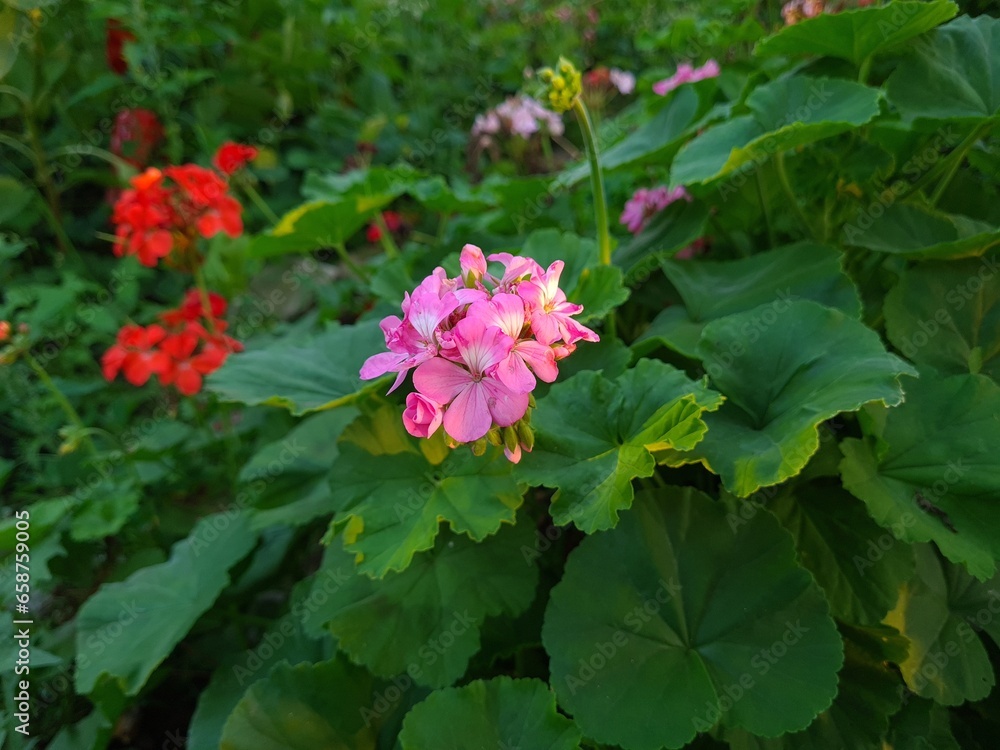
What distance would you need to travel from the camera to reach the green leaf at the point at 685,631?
2.67ft

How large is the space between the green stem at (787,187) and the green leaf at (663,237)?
0.15 meters

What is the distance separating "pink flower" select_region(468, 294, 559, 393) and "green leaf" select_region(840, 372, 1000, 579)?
0.48 metres

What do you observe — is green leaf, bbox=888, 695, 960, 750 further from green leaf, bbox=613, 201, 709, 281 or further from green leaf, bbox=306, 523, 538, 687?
green leaf, bbox=613, 201, 709, 281

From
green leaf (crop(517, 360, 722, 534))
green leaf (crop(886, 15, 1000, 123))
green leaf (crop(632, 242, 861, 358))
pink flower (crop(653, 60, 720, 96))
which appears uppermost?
green leaf (crop(886, 15, 1000, 123))

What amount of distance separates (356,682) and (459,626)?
220 millimetres

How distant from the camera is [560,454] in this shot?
2.92 ft

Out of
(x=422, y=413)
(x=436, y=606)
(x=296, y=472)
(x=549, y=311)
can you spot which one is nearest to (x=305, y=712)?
(x=436, y=606)

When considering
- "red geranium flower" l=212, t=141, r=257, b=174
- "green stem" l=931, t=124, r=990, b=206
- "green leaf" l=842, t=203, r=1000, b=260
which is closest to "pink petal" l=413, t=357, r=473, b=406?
"green leaf" l=842, t=203, r=1000, b=260

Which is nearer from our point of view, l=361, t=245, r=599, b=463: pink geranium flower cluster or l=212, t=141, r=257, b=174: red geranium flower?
l=361, t=245, r=599, b=463: pink geranium flower cluster

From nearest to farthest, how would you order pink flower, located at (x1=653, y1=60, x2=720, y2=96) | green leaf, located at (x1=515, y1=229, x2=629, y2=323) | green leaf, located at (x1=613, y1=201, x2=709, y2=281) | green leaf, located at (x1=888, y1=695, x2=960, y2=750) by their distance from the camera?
1. green leaf, located at (x1=888, y1=695, x2=960, y2=750)
2. green leaf, located at (x1=515, y1=229, x2=629, y2=323)
3. green leaf, located at (x1=613, y1=201, x2=709, y2=281)
4. pink flower, located at (x1=653, y1=60, x2=720, y2=96)

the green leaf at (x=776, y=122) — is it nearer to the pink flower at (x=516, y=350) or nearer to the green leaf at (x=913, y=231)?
the green leaf at (x=913, y=231)

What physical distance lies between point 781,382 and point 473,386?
0.52 m

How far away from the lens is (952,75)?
114 centimetres

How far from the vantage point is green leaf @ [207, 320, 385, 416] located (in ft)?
3.77
